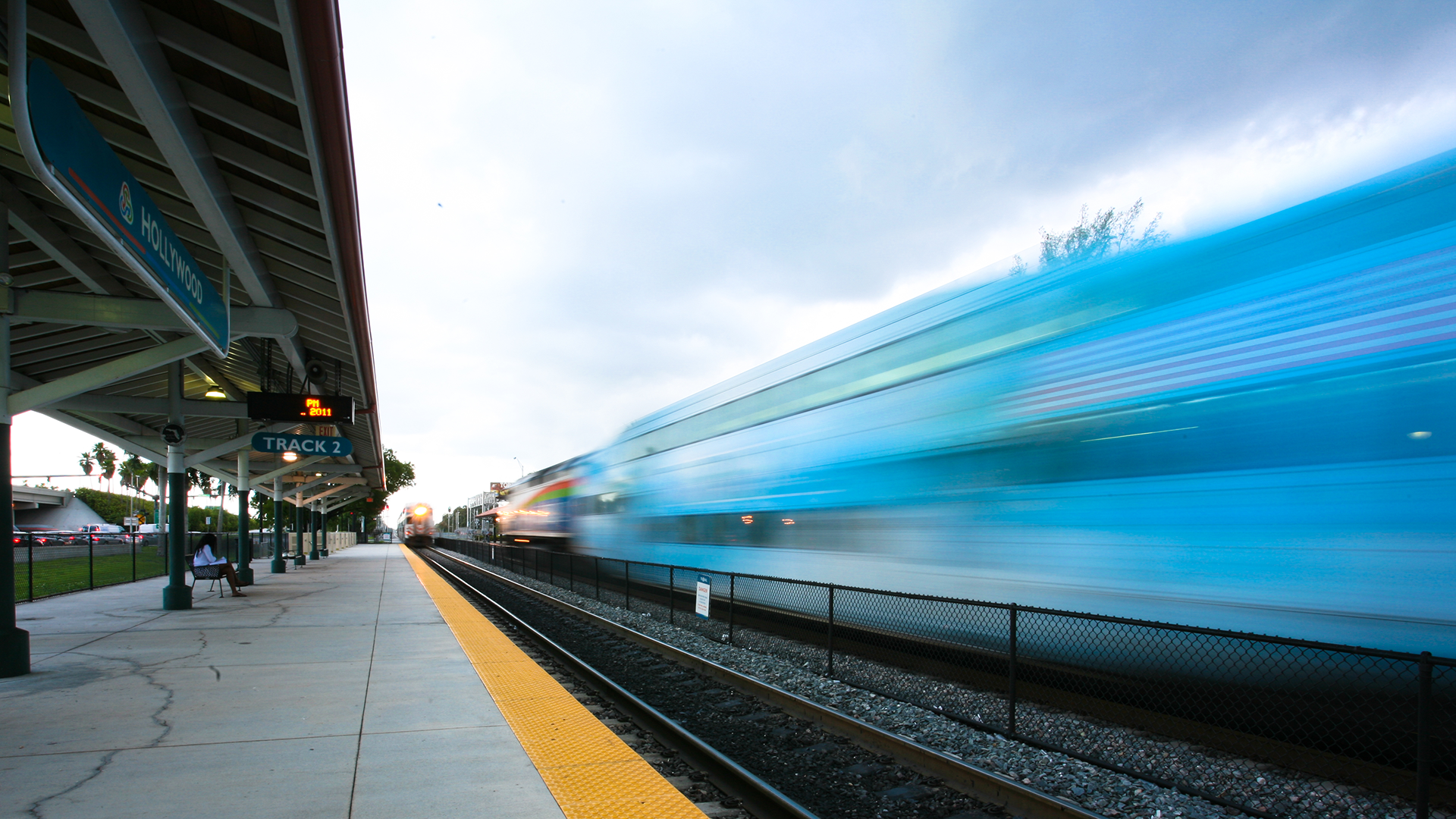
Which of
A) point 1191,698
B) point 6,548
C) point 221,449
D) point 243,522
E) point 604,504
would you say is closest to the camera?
point 1191,698

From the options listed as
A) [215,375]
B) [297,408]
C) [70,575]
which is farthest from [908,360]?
[70,575]

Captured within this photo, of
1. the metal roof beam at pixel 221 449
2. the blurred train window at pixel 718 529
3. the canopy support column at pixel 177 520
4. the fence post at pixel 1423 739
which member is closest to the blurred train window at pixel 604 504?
the blurred train window at pixel 718 529

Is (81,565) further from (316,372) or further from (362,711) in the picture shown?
(362,711)

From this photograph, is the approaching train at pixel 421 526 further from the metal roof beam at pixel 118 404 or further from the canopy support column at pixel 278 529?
the metal roof beam at pixel 118 404

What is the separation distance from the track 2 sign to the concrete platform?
4.82 m

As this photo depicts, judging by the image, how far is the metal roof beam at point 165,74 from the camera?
4859 millimetres

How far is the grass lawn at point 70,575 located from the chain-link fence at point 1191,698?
53.6ft

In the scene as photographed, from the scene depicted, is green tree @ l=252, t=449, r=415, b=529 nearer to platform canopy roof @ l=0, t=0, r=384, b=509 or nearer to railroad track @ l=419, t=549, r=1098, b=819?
platform canopy roof @ l=0, t=0, r=384, b=509

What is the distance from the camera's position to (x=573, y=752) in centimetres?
528

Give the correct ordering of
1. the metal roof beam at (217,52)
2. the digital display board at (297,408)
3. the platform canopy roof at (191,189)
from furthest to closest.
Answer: the digital display board at (297,408) < the metal roof beam at (217,52) < the platform canopy roof at (191,189)

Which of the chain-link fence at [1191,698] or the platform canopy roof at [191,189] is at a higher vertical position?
the platform canopy roof at [191,189]

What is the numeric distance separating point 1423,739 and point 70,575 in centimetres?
3428

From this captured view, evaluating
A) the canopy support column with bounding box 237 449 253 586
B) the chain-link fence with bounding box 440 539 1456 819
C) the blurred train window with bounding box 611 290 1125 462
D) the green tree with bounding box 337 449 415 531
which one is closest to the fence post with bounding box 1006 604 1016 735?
the chain-link fence with bounding box 440 539 1456 819

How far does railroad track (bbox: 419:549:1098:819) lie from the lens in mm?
4438
